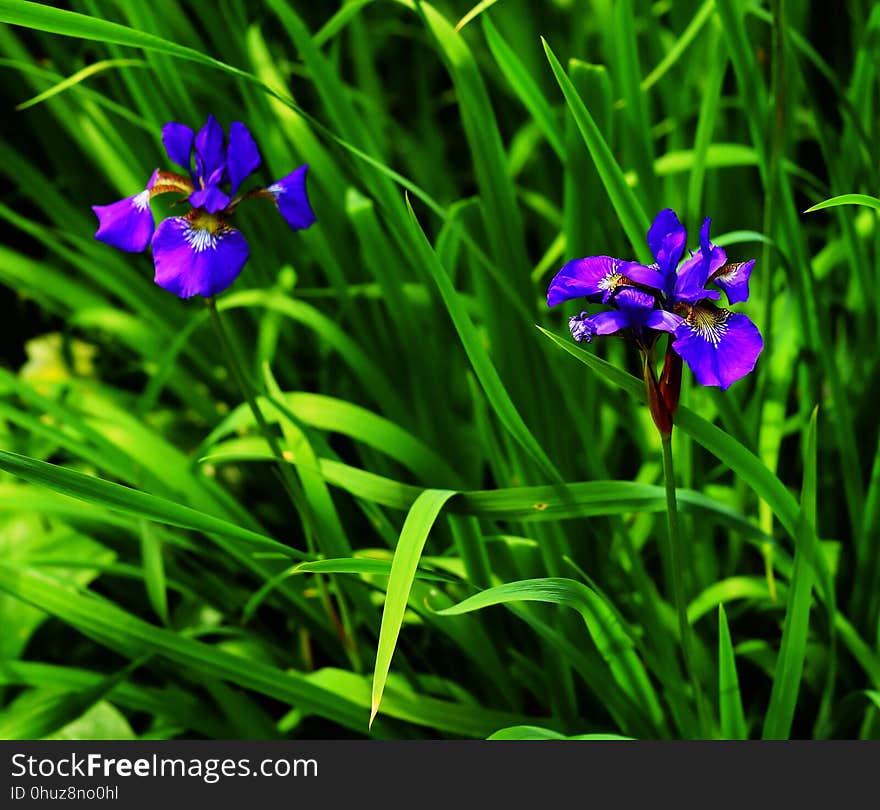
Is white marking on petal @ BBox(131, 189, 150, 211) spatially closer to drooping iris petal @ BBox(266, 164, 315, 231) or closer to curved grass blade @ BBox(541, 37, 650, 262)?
drooping iris petal @ BBox(266, 164, 315, 231)

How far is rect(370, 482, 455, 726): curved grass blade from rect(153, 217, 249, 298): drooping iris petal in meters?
0.29

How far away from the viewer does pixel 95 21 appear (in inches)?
31.6

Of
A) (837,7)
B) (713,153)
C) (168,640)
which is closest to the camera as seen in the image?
(168,640)

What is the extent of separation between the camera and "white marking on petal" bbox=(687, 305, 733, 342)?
732 millimetres

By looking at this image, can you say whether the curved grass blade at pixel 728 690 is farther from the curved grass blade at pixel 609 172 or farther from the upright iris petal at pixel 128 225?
the upright iris petal at pixel 128 225

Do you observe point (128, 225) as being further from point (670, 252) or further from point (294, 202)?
point (670, 252)

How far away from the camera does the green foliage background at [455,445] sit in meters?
0.98

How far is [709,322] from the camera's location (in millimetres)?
752

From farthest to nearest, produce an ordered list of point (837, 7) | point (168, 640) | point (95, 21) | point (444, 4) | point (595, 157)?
point (837, 7) → point (444, 4) → point (168, 640) → point (595, 157) → point (95, 21)

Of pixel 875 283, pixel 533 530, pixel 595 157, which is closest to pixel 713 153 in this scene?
pixel 875 283

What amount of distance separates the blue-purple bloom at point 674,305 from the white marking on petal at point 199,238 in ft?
1.22

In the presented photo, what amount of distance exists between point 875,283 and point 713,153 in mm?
314

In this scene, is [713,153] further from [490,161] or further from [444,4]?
[444,4]

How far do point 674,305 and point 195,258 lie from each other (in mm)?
463
